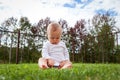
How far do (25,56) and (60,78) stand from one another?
10.0m

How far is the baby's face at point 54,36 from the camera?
178 inches

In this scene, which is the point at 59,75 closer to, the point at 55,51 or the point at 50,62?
the point at 50,62

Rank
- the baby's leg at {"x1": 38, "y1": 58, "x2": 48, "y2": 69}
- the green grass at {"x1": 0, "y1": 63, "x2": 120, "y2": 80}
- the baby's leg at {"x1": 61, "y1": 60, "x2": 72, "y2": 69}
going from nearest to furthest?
the green grass at {"x1": 0, "y1": 63, "x2": 120, "y2": 80} < the baby's leg at {"x1": 38, "y1": 58, "x2": 48, "y2": 69} < the baby's leg at {"x1": 61, "y1": 60, "x2": 72, "y2": 69}

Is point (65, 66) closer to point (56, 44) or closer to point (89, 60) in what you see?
point (56, 44)

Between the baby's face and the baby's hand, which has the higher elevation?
the baby's face

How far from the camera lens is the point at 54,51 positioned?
4.68 m

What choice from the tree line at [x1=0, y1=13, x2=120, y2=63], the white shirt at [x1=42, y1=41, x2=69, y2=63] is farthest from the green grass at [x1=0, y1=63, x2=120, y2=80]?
the tree line at [x1=0, y1=13, x2=120, y2=63]

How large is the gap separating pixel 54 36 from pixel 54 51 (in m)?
0.27

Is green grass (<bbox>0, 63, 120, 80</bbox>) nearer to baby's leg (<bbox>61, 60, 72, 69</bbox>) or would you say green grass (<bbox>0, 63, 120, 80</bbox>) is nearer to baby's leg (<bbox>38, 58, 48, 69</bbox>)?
baby's leg (<bbox>38, 58, 48, 69</bbox>)

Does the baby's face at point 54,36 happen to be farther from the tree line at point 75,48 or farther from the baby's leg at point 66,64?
the tree line at point 75,48

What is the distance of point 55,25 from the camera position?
15.0 ft

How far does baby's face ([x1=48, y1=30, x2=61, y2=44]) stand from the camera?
4.53 meters

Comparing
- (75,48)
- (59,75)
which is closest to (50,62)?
(59,75)

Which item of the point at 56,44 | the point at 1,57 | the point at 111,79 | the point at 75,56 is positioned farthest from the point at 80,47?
the point at 111,79
